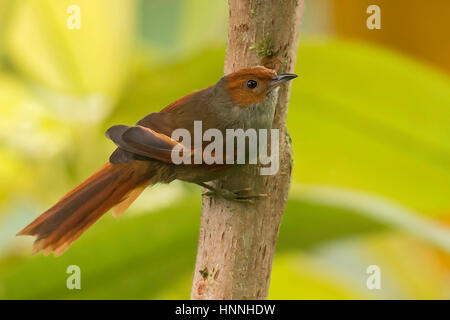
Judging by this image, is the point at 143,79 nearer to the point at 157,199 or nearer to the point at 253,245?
the point at 157,199

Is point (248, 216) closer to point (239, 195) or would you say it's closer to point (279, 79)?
point (239, 195)

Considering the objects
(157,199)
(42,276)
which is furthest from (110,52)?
(42,276)

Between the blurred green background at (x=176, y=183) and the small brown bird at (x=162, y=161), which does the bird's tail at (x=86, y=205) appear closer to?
the small brown bird at (x=162, y=161)

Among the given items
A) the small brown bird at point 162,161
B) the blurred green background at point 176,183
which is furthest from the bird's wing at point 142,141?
the blurred green background at point 176,183

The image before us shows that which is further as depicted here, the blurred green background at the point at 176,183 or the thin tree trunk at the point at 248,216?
the blurred green background at the point at 176,183

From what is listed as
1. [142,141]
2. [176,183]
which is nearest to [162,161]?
[142,141]

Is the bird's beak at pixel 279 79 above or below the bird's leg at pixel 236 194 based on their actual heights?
above
